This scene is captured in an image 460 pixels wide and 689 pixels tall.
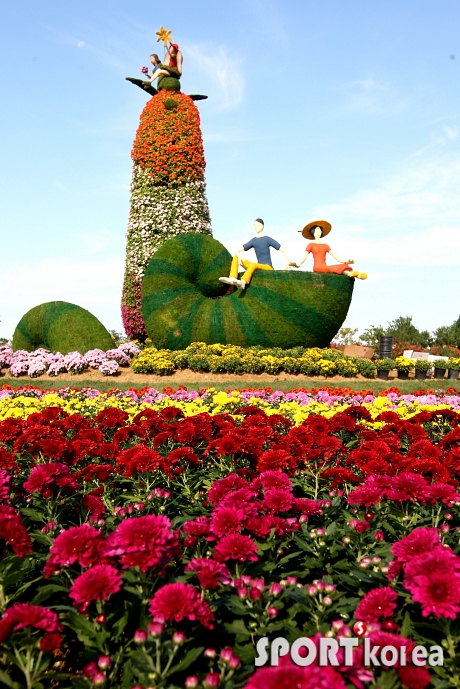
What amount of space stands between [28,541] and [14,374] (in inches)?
546

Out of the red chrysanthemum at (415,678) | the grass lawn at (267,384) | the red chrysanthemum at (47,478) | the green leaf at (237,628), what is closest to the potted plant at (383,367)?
the grass lawn at (267,384)

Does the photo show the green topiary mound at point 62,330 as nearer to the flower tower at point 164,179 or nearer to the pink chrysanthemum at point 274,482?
the flower tower at point 164,179

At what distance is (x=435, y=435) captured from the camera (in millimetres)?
5238

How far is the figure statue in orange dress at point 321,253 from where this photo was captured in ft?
49.6

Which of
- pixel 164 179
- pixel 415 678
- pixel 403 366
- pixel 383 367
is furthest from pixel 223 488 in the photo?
pixel 164 179

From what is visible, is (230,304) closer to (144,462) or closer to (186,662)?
(144,462)

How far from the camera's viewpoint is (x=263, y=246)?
50.5 ft

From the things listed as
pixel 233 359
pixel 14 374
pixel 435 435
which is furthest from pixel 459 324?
pixel 435 435

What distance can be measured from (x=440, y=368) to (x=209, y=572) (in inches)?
620

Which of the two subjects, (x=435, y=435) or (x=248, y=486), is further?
(x=435, y=435)

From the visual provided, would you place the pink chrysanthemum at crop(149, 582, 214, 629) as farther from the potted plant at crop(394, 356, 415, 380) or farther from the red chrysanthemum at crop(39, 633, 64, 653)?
the potted plant at crop(394, 356, 415, 380)

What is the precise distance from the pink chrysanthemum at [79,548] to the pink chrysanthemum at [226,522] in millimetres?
462

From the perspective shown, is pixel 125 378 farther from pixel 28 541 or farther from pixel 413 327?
pixel 413 327

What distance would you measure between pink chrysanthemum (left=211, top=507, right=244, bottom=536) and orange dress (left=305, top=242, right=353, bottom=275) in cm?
1366
